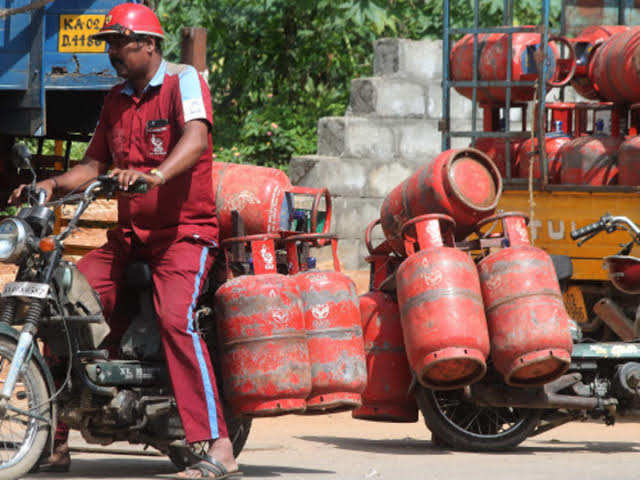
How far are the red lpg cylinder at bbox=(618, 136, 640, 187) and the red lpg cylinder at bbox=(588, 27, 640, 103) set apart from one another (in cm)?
62

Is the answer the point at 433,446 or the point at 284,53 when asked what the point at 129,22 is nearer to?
the point at 433,446

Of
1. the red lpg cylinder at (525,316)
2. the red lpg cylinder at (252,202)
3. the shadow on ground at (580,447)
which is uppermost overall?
the red lpg cylinder at (252,202)

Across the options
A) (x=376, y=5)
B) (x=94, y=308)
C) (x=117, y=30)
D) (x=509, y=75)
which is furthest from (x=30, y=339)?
(x=376, y=5)

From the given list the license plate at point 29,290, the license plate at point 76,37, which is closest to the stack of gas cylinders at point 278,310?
the license plate at point 29,290

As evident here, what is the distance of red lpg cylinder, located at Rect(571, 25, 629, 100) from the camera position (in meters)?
10.5

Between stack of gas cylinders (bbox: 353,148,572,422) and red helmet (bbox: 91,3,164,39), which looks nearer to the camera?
red helmet (bbox: 91,3,164,39)

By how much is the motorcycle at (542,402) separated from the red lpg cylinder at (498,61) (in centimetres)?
336

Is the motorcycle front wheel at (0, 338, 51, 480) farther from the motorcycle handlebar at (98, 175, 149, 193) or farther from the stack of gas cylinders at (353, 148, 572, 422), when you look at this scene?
the stack of gas cylinders at (353, 148, 572, 422)

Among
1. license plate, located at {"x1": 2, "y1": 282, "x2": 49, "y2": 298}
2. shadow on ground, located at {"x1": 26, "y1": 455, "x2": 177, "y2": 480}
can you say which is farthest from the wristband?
shadow on ground, located at {"x1": 26, "y1": 455, "x2": 177, "y2": 480}

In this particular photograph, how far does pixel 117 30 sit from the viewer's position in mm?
5277

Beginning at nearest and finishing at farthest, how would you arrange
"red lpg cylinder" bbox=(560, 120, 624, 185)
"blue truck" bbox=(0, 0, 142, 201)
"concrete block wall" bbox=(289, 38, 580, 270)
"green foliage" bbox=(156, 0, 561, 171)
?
"red lpg cylinder" bbox=(560, 120, 624, 185), "blue truck" bbox=(0, 0, 142, 201), "concrete block wall" bbox=(289, 38, 580, 270), "green foliage" bbox=(156, 0, 561, 171)

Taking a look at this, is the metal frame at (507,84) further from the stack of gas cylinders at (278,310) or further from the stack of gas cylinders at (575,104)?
the stack of gas cylinders at (278,310)

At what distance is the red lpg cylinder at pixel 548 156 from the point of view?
31.7 ft

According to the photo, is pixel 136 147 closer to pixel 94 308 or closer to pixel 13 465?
pixel 94 308
